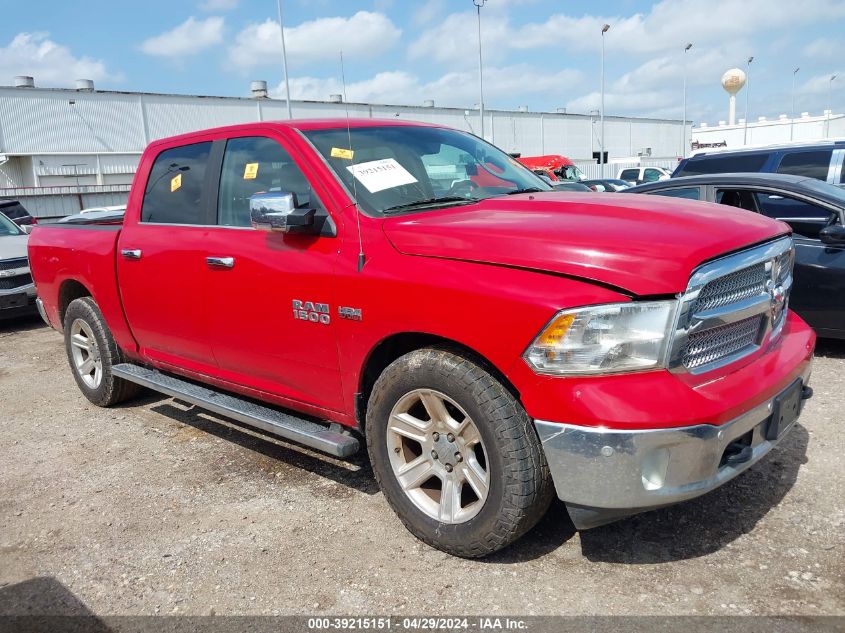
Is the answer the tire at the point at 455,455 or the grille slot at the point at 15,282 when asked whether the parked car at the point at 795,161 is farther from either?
the grille slot at the point at 15,282

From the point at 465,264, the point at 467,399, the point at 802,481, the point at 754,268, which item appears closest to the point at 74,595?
the point at 467,399

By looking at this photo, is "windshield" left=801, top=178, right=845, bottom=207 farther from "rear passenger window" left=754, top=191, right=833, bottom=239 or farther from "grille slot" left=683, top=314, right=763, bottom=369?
"grille slot" left=683, top=314, right=763, bottom=369

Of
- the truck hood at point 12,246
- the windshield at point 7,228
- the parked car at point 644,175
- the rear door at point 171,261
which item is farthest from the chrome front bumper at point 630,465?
the parked car at point 644,175

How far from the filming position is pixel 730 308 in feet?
8.87

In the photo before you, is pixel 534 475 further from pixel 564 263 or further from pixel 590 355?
pixel 564 263

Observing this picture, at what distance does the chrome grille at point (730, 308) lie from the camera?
2502 millimetres

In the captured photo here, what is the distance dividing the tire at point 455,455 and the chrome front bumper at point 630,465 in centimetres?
13

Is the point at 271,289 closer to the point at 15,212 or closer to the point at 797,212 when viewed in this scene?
the point at 797,212

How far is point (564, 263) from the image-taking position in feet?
8.35

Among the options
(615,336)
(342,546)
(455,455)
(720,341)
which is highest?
(615,336)

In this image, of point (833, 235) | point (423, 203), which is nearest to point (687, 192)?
point (833, 235)

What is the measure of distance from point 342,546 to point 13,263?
7.57 m

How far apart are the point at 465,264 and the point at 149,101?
148 ft

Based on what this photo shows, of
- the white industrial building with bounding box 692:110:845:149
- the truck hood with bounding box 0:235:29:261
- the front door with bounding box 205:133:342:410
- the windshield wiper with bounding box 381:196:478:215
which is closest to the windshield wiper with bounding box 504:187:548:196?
the windshield wiper with bounding box 381:196:478:215
